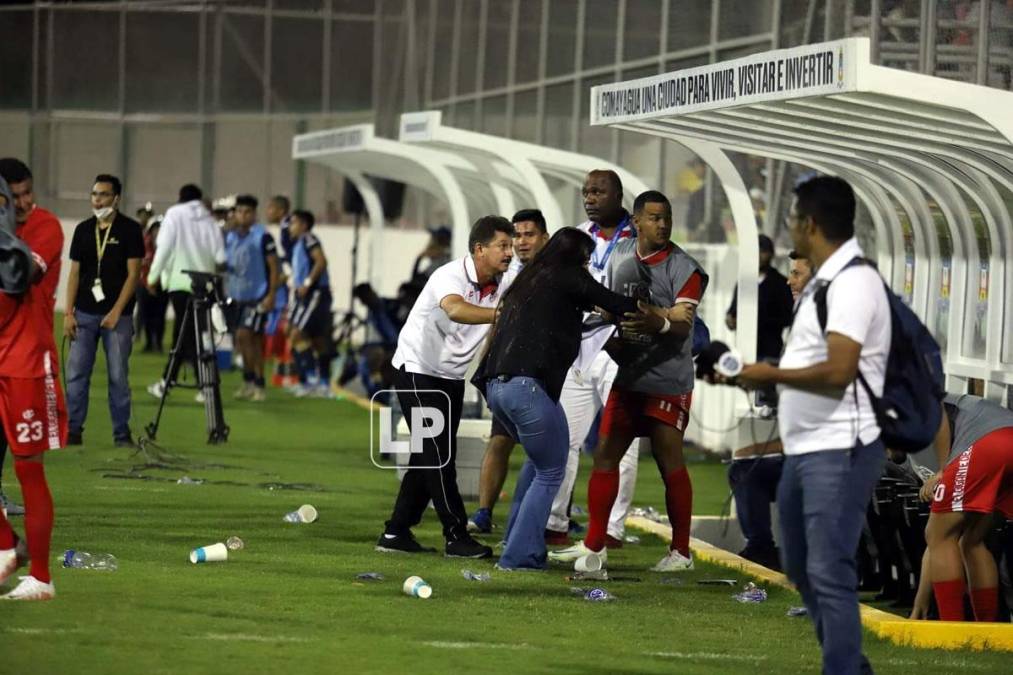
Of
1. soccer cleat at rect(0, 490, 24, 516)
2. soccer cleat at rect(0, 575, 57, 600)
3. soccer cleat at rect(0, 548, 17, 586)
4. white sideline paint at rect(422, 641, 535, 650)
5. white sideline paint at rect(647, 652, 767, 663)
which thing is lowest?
soccer cleat at rect(0, 490, 24, 516)

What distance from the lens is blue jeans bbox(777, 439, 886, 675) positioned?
6586mm

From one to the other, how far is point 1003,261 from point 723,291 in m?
8.25

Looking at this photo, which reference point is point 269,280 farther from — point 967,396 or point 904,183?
point 967,396

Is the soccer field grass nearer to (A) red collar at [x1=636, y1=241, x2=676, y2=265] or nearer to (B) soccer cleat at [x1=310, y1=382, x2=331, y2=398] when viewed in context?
(A) red collar at [x1=636, y1=241, x2=676, y2=265]

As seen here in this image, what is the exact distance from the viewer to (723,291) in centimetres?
1859

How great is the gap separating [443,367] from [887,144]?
2.62 meters

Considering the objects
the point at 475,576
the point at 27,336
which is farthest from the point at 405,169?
the point at 27,336

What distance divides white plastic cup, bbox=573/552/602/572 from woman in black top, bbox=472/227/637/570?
330 millimetres

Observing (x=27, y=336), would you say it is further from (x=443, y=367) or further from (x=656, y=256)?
(x=656, y=256)

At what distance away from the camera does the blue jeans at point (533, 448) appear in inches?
384

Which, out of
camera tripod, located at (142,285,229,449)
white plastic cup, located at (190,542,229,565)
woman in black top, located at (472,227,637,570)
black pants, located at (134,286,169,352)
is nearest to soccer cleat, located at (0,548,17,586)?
white plastic cup, located at (190,542,229,565)

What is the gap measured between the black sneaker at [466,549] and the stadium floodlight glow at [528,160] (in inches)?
174

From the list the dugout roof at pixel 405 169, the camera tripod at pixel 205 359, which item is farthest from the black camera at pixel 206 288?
the dugout roof at pixel 405 169

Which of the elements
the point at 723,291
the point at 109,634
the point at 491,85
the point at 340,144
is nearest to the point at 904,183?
the point at 109,634
